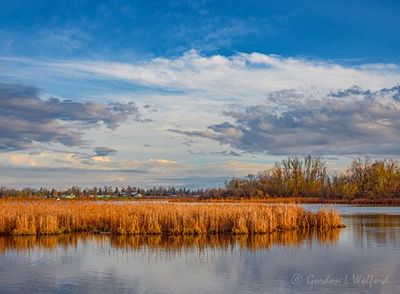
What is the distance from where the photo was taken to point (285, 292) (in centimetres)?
964

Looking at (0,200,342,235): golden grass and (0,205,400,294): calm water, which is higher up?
(0,200,342,235): golden grass

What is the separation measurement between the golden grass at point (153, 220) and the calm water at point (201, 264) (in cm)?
116

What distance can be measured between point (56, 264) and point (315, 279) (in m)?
6.32

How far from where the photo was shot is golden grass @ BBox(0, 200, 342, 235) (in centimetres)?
1973

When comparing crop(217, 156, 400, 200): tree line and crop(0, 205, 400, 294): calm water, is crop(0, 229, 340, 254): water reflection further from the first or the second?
crop(217, 156, 400, 200): tree line

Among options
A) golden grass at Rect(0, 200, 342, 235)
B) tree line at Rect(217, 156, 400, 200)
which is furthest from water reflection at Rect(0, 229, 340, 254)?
tree line at Rect(217, 156, 400, 200)

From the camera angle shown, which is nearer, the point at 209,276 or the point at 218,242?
the point at 209,276

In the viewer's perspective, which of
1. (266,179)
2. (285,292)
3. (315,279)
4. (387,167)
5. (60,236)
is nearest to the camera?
(285,292)

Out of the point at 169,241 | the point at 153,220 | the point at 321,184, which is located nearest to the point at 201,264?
the point at 169,241

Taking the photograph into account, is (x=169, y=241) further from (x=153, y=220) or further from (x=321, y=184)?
(x=321, y=184)

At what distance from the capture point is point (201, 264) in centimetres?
1295

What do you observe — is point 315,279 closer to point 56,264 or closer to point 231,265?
point 231,265

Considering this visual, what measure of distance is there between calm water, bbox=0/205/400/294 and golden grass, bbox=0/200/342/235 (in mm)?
1159

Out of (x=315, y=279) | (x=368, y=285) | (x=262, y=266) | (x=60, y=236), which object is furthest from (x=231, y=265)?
(x=60, y=236)
